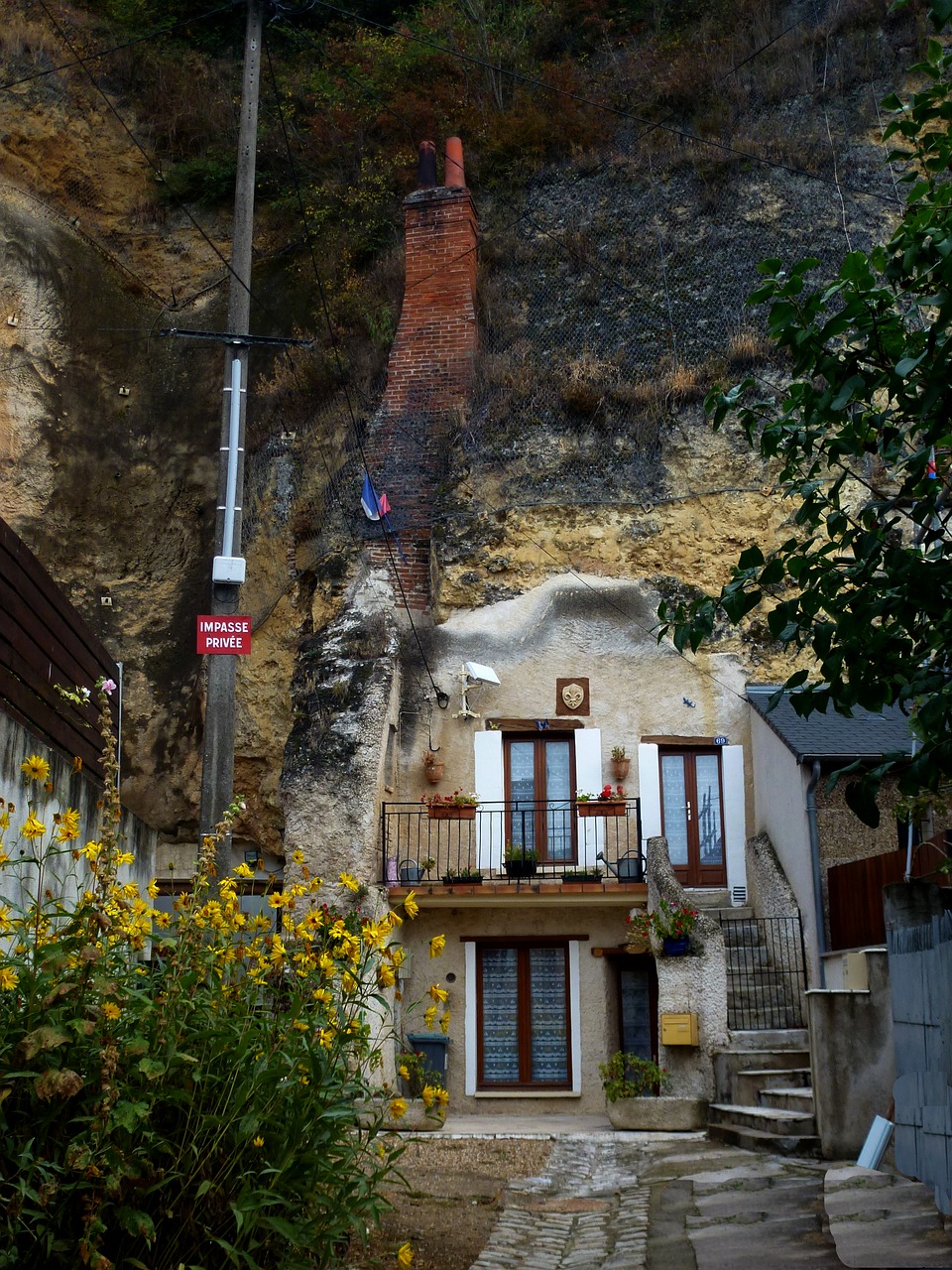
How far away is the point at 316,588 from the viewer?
17.0m

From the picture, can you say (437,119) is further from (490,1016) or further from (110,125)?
(490,1016)

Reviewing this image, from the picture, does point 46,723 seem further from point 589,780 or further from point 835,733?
point 835,733

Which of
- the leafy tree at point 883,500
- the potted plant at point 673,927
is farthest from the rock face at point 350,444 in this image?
Answer: the leafy tree at point 883,500

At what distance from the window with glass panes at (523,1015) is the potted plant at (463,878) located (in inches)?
38.2

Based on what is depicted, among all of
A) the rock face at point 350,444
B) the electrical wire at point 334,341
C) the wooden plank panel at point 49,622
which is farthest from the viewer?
the rock face at point 350,444

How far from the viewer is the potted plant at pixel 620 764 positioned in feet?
50.5

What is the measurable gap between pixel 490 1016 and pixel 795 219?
39.4 ft

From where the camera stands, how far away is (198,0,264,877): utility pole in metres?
10.5

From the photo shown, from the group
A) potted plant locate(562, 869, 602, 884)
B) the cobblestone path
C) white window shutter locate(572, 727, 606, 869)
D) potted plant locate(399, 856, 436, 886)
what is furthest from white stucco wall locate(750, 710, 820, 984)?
the cobblestone path

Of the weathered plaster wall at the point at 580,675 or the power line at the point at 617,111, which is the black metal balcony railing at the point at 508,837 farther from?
the power line at the point at 617,111

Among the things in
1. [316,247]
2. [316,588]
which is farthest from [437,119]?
[316,588]

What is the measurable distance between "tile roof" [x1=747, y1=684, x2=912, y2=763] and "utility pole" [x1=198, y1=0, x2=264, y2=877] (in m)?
5.64

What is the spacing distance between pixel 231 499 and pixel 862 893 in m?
6.77

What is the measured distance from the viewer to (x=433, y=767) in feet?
50.8
